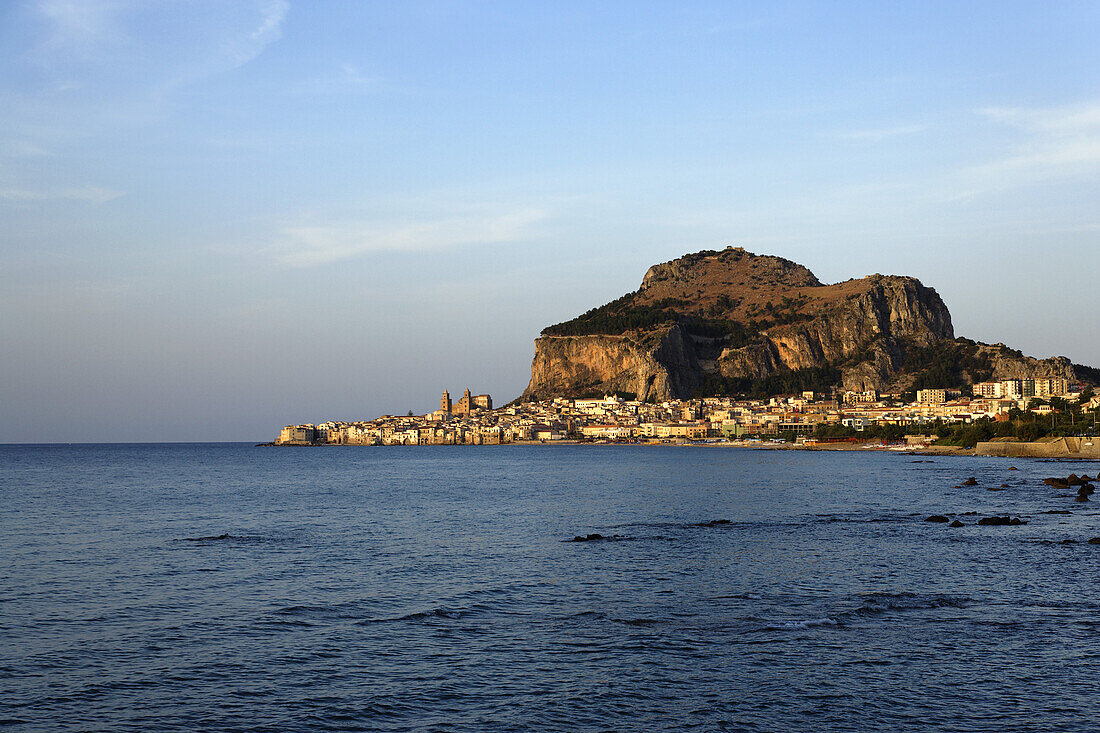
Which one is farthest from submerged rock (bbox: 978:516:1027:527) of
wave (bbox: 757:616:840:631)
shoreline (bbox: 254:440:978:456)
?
shoreline (bbox: 254:440:978:456)

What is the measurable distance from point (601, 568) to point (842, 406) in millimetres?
180280

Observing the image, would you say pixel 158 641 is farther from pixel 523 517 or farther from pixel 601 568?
pixel 523 517

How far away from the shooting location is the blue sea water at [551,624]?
13945mm

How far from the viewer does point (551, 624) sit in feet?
63.6

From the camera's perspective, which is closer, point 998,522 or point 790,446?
point 998,522

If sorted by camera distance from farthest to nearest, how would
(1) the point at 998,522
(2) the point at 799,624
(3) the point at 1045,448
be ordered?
(3) the point at 1045,448, (1) the point at 998,522, (2) the point at 799,624

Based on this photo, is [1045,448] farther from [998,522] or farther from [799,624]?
[799,624]

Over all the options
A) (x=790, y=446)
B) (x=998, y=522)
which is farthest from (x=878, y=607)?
(x=790, y=446)

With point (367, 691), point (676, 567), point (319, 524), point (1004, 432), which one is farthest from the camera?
point (1004, 432)

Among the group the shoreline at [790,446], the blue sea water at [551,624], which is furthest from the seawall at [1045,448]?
the blue sea water at [551,624]

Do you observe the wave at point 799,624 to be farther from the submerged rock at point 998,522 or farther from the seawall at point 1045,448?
the seawall at point 1045,448

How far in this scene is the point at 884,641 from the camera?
17.6 metres

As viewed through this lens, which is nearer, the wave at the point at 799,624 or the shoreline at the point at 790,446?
the wave at the point at 799,624

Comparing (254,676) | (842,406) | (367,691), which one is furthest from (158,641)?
(842,406)
